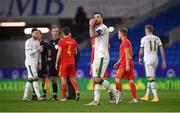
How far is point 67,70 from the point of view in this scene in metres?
18.8

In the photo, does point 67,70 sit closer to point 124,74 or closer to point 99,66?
point 124,74

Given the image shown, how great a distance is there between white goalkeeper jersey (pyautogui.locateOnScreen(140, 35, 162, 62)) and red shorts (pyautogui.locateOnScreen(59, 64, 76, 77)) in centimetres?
199

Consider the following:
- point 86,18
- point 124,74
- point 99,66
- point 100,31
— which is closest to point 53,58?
point 124,74

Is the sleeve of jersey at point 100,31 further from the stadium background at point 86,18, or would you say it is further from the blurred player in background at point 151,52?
the stadium background at point 86,18

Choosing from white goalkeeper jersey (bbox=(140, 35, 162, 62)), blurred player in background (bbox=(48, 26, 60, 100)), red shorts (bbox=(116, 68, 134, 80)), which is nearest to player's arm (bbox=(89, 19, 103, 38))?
red shorts (bbox=(116, 68, 134, 80))

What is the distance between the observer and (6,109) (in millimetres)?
15703

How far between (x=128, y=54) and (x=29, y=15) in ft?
63.1

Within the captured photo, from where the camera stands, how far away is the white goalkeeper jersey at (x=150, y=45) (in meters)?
18.5

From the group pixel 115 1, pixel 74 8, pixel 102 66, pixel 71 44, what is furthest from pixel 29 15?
pixel 102 66

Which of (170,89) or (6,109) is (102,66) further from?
(170,89)

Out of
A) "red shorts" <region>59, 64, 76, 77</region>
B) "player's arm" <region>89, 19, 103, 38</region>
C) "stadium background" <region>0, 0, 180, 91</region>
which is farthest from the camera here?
"stadium background" <region>0, 0, 180, 91</region>

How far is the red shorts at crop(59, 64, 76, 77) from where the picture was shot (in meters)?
18.7

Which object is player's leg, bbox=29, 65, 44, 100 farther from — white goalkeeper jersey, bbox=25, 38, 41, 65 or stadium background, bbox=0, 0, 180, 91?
stadium background, bbox=0, 0, 180, 91

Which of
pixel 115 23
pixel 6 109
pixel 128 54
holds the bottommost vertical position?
pixel 6 109
